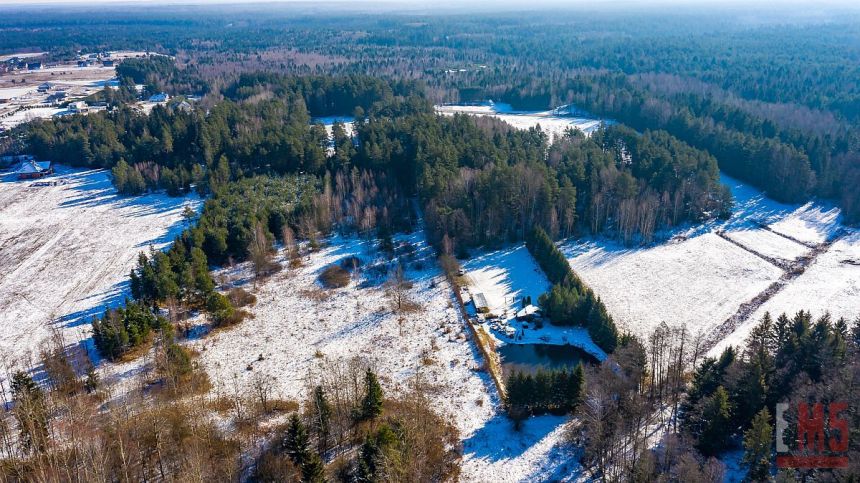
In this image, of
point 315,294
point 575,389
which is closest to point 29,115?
point 315,294

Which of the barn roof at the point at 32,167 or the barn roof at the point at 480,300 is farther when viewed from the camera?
the barn roof at the point at 32,167

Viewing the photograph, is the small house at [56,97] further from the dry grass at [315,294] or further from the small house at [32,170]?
the dry grass at [315,294]

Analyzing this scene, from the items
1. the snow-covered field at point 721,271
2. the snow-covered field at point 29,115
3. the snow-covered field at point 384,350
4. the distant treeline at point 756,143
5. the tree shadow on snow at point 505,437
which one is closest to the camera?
the tree shadow on snow at point 505,437

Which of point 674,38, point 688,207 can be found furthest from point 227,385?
point 674,38

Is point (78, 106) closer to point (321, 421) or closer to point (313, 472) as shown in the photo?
point (321, 421)

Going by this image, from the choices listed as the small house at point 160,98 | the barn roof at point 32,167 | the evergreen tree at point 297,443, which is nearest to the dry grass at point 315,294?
the evergreen tree at point 297,443
